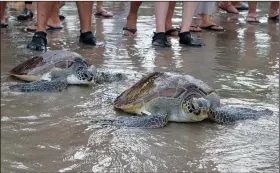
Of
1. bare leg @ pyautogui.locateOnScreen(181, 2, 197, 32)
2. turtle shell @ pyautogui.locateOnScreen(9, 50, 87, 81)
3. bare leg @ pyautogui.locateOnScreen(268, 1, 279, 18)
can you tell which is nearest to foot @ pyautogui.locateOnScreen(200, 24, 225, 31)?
bare leg @ pyautogui.locateOnScreen(181, 2, 197, 32)

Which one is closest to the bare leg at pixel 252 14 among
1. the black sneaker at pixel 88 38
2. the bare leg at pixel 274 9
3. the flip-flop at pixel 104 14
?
the bare leg at pixel 274 9

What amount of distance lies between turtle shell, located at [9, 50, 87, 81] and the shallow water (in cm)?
11

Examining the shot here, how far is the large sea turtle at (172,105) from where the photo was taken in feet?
10.3

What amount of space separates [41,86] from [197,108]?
1.38m

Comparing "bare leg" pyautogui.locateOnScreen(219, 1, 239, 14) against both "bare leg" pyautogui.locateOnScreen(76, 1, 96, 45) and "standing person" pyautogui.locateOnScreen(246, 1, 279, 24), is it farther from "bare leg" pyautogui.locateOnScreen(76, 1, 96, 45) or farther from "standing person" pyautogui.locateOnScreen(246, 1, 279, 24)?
"bare leg" pyautogui.locateOnScreen(76, 1, 96, 45)

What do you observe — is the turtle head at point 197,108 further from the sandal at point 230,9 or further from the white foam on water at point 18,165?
the sandal at point 230,9

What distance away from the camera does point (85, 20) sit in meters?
5.86

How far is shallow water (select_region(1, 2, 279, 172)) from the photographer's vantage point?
250 centimetres

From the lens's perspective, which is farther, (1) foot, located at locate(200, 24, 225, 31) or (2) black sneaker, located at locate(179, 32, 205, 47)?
(1) foot, located at locate(200, 24, 225, 31)

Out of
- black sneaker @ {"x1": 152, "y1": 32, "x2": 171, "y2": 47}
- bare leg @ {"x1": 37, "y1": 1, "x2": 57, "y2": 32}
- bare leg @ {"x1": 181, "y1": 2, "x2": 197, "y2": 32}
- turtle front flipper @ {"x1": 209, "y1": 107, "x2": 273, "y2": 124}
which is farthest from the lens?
bare leg @ {"x1": 181, "y1": 2, "x2": 197, "y2": 32}

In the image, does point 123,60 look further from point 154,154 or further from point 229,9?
point 229,9

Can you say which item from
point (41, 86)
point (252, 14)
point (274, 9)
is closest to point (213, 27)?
point (252, 14)

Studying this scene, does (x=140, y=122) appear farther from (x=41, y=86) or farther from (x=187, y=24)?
(x=187, y=24)

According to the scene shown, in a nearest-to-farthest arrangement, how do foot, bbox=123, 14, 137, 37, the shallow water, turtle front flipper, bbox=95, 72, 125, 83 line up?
the shallow water
turtle front flipper, bbox=95, 72, 125, 83
foot, bbox=123, 14, 137, 37
